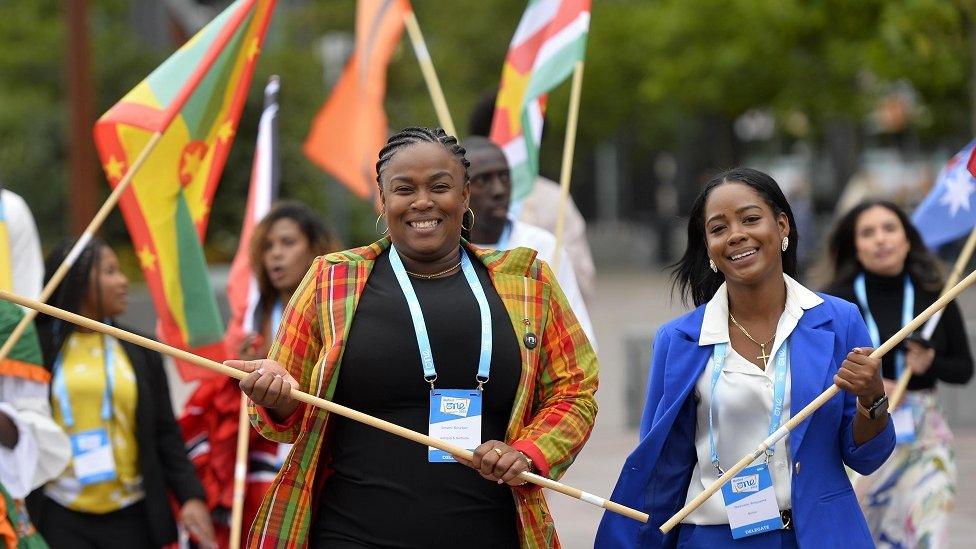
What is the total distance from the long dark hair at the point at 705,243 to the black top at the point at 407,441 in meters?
0.87

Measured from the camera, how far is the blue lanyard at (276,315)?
6.42 metres

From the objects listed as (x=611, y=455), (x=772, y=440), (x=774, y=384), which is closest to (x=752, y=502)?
(x=772, y=440)

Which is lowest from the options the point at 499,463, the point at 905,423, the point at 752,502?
the point at 752,502

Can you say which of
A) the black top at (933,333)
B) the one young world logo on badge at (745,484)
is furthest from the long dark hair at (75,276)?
the black top at (933,333)

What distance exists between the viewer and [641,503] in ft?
14.9

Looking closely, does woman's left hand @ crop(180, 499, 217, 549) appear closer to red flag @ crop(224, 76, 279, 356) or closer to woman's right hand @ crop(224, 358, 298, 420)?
red flag @ crop(224, 76, 279, 356)

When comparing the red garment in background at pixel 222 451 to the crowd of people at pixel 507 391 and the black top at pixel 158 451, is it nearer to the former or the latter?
the black top at pixel 158 451

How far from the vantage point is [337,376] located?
4.09 metres

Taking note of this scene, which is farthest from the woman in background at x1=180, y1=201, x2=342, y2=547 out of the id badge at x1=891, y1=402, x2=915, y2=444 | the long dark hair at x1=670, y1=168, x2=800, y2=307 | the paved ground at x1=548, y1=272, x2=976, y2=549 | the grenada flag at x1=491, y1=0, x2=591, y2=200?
the id badge at x1=891, y1=402, x2=915, y2=444

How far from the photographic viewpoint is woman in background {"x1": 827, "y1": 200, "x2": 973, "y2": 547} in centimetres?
674

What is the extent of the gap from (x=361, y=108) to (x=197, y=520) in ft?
10.9

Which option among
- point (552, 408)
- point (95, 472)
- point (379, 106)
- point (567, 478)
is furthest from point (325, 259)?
point (567, 478)

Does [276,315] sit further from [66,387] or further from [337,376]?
[337,376]

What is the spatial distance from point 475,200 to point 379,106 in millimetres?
2578
